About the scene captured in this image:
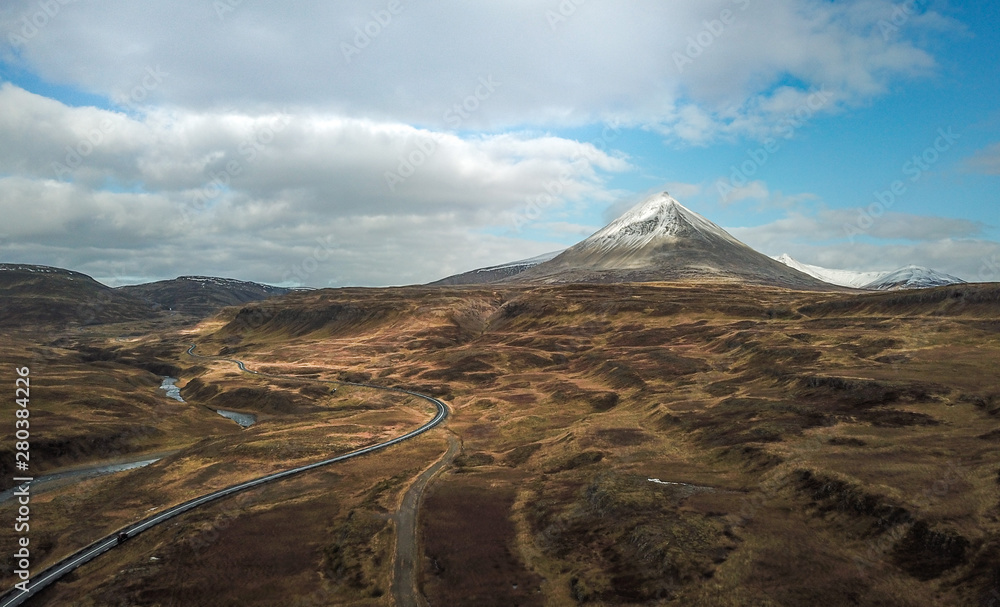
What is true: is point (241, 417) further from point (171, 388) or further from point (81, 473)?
point (171, 388)

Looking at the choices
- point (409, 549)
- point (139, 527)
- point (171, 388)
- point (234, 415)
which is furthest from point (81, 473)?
point (171, 388)

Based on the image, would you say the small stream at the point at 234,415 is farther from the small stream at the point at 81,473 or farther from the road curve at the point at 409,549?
the road curve at the point at 409,549

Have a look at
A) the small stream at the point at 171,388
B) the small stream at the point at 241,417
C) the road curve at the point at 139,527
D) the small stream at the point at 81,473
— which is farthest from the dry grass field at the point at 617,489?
the small stream at the point at 171,388

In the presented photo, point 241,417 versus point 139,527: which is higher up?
point 139,527

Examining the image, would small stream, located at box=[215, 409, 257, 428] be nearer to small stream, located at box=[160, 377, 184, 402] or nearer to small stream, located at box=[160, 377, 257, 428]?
small stream, located at box=[160, 377, 257, 428]

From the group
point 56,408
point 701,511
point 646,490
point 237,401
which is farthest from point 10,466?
point 701,511

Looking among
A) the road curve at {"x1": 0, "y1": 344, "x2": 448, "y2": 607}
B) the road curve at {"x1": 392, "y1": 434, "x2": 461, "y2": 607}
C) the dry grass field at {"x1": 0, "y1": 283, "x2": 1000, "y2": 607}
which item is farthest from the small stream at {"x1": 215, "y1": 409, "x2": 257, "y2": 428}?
the road curve at {"x1": 392, "y1": 434, "x2": 461, "y2": 607}

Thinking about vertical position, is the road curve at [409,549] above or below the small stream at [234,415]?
above

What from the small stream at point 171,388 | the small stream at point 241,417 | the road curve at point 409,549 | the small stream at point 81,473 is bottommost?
the small stream at point 81,473

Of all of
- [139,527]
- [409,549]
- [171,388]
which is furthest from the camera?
[171,388]
